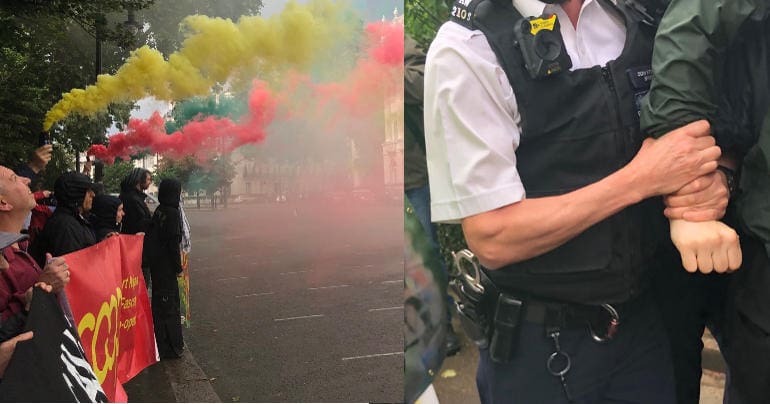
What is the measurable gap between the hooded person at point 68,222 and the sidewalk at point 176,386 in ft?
2.38

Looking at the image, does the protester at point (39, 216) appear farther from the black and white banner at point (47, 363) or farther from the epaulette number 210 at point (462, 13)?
the epaulette number 210 at point (462, 13)

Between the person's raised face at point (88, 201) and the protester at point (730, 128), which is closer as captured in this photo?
the protester at point (730, 128)

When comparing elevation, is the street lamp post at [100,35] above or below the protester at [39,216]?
above

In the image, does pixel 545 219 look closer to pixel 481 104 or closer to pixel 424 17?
pixel 481 104

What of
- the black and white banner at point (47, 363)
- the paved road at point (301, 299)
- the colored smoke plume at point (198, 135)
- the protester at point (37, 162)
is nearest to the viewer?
the black and white banner at point (47, 363)

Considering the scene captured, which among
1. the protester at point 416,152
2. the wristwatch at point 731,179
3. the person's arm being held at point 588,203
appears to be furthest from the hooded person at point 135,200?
the wristwatch at point 731,179

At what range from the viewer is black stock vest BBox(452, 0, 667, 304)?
1.54 metres

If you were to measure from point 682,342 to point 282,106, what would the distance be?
164 centimetres

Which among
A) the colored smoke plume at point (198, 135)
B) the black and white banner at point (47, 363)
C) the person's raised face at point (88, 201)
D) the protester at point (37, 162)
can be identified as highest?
the colored smoke plume at point (198, 135)

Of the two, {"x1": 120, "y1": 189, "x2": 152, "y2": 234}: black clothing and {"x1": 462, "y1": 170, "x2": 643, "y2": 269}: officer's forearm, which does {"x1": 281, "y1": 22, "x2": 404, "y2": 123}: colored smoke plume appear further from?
{"x1": 120, "y1": 189, "x2": 152, "y2": 234}: black clothing

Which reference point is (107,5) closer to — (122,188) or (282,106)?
(122,188)

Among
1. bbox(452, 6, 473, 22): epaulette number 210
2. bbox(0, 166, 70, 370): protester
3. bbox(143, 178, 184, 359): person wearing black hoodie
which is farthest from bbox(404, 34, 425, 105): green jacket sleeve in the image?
bbox(143, 178, 184, 359): person wearing black hoodie

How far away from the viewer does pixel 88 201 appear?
9.79ft

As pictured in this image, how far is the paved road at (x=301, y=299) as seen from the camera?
87.4 inches
